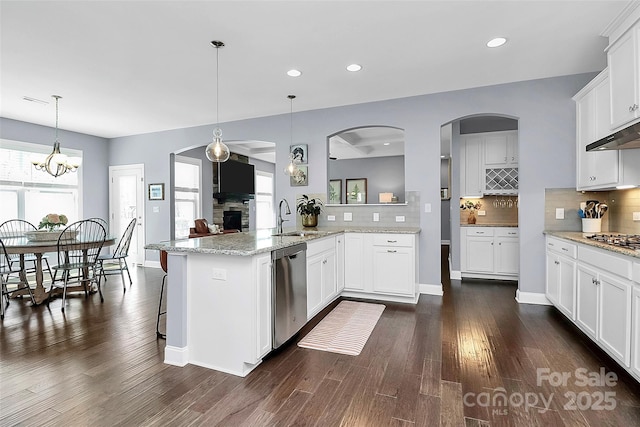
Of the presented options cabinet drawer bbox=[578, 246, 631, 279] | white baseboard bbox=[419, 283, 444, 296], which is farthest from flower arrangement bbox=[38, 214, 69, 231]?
cabinet drawer bbox=[578, 246, 631, 279]

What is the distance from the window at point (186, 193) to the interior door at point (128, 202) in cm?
67

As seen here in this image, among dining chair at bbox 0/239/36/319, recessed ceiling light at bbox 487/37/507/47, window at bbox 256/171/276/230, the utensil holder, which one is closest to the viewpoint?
recessed ceiling light at bbox 487/37/507/47

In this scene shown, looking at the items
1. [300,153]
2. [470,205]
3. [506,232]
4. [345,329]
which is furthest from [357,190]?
[345,329]

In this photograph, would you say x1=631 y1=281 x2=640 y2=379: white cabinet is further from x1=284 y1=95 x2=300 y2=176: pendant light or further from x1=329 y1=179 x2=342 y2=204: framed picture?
x1=329 y1=179 x2=342 y2=204: framed picture

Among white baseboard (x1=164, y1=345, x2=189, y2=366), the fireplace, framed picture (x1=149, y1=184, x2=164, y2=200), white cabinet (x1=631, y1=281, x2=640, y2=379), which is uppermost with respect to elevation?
framed picture (x1=149, y1=184, x2=164, y2=200)

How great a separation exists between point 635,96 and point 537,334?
6.74 ft

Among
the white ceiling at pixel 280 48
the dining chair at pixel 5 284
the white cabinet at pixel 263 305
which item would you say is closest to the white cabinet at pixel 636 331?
the white ceiling at pixel 280 48

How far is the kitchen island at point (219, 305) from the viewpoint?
2.24 meters

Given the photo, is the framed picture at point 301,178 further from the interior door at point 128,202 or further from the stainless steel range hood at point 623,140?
the interior door at point 128,202

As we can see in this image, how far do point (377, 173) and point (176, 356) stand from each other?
824 centimetres

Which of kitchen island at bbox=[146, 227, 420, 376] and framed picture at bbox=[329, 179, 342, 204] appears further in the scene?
framed picture at bbox=[329, 179, 342, 204]

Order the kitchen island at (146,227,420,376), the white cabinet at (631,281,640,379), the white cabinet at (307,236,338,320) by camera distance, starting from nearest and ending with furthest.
Answer: the white cabinet at (631,281,640,379), the kitchen island at (146,227,420,376), the white cabinet at (307,236,338,320)

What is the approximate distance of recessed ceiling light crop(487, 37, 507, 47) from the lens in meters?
2.93

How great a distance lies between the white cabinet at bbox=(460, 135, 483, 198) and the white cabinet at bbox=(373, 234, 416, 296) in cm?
230
